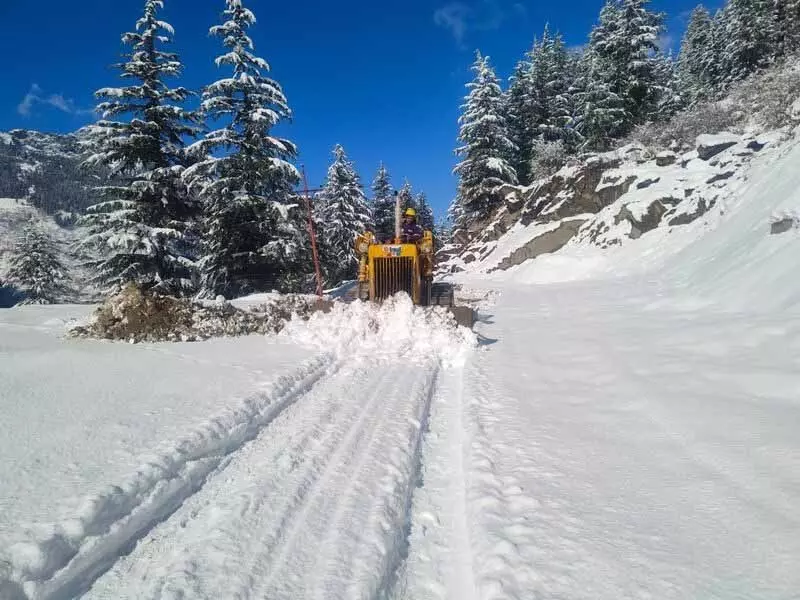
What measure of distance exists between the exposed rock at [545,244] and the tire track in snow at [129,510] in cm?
1914

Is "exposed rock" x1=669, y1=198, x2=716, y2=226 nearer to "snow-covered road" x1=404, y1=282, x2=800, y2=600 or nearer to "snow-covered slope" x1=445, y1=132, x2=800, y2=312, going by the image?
"snow-covered slope" x1=445, y1=132, x2=800, y2=312

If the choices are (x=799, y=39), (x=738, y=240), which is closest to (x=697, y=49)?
(x=799, y=39)

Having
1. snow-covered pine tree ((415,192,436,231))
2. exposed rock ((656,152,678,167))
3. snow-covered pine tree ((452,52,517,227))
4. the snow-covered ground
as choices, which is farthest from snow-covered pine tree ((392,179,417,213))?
the snow-covered ground

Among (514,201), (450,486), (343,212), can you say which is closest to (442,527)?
(450,486)

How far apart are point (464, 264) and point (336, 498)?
82.9 feet

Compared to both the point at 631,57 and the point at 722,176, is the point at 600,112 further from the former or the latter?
the point at 722,176

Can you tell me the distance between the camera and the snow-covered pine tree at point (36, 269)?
26859mm

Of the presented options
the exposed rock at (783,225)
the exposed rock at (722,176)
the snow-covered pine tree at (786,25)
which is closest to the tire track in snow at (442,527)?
the exposed rock at (783,225)

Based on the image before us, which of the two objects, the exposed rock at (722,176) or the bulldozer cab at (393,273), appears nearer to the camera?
the bulldozer cab at (393,273)

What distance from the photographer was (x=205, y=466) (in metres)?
3.18

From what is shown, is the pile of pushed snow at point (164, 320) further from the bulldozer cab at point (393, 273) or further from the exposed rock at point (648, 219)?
the exposed rock at point (648, 219)

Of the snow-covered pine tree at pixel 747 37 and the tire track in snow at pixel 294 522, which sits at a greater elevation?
the snow-covered pine tree at pixel 747 37

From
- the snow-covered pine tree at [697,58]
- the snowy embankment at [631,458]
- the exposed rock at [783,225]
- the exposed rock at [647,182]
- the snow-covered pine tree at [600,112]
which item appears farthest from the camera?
the snow-covered pine tree at [697,58]

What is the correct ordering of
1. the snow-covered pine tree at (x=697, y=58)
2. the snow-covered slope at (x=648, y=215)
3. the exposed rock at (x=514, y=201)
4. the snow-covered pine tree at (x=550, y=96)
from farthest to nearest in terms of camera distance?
1. the snow-covered pine tree at (x=697, y=58)
2. the snow-covered pine tree at (x=550, y=96)
3. the exposed rock at (x=514, y=201)
4. the snow-covered slope at (x=648, y=215)
